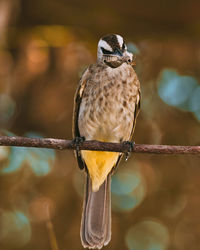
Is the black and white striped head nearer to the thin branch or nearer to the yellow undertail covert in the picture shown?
the yellow undertail covert

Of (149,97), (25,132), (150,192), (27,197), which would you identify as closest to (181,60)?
(149,97)

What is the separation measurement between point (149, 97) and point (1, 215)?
1689mm

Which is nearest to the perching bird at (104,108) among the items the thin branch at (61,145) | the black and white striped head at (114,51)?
the black and white striped head at (114,51)

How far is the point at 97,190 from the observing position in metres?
3.52

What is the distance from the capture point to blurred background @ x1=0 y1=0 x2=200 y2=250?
4.11 m

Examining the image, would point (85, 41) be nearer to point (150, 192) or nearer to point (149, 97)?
point (149, 97)

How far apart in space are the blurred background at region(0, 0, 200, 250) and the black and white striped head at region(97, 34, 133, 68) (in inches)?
52.2

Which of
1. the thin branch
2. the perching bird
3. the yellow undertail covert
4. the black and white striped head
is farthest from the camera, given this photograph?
the yellow undertail covert

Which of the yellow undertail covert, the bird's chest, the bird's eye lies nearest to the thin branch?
the bird's chest

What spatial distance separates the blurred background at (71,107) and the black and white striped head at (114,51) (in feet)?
4.35

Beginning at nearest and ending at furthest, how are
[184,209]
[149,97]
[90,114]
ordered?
[90,114] < [184,209] < [149,97]

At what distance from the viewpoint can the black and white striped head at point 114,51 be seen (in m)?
3.00

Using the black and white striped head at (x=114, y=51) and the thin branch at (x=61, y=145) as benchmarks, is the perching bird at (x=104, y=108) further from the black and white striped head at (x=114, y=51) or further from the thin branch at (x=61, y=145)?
the thin branch at (x=61, y=145)

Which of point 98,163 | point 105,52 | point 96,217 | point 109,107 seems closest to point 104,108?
point 109,107
